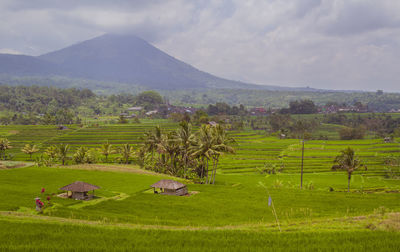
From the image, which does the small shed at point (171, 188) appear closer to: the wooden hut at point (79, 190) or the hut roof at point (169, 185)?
the hut roof at point (169, 185)

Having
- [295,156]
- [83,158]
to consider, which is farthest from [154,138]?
[295,156]

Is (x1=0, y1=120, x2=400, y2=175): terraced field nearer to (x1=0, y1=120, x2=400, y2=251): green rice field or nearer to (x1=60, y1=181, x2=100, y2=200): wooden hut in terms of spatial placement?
(x1=0, y1=120, x2=400, y2=251): green rice field

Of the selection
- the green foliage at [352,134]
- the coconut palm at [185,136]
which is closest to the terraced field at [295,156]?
the coconut palm at [185,136]

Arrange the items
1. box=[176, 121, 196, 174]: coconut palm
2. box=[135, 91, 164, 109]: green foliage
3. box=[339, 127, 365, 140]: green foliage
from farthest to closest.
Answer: box=[135, 91, 164, 109]: green foliage → box=[339, 127, 365, 140]: green foliage → box=[176, 121, 196, 174]: coconut palm

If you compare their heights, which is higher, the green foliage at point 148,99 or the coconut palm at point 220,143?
the green foliage at point 148,99

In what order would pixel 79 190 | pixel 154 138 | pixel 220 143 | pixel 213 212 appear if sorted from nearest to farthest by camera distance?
1. pixel 213 212
2. pixel 79 190
3. pixel 220 143
4. pixel 154 138

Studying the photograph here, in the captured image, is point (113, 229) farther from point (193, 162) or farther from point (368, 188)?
point (368, 188)

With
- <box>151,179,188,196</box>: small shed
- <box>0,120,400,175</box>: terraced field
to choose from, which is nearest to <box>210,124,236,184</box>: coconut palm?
<box>151,179,188,196</box>: small shed

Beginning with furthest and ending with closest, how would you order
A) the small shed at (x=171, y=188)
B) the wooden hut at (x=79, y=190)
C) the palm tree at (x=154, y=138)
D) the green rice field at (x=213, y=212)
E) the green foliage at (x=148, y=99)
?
1. the green foliage at (x=148, y=99)
2. the palm tree at (x=154, y=138)
3. the small shed at (x=171, y=188)
4. the wooden hut at (x=79, y=190)
5. the green rice field at (x=213, y=212)

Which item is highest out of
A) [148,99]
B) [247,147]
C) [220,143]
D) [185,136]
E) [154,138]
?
[148,99]

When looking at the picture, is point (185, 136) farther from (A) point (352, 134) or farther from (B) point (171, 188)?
(A) point (352, 134)

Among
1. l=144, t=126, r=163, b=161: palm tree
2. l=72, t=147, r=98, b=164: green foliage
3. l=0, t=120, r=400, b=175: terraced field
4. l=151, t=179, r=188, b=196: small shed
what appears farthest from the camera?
l=0, t=120, r=400, b=175: terraced field

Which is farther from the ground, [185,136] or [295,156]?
[185,136]

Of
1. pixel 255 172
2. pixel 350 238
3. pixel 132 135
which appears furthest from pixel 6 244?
pixel 132 135
